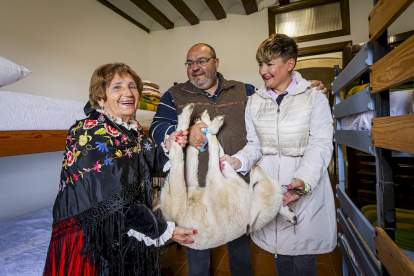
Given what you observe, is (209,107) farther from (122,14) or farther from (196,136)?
(122,14)

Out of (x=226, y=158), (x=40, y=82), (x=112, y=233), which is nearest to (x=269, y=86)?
(x=226, y=158)

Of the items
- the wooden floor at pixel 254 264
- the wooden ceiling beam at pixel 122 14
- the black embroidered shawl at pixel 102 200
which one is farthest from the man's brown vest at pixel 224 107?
the wooden ceiling beam at pixel 122 14

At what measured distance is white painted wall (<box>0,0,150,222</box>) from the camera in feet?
7.47

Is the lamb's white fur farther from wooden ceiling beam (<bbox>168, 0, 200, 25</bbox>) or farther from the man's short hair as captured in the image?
wooden ceiling beam (<bbox>168, 0, 200, 25</bbox>)

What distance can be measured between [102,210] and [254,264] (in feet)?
5.67

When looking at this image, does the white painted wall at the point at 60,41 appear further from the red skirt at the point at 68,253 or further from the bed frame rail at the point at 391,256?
the bed frame rail at the point at 391,256

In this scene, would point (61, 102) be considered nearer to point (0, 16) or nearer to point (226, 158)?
point (226, 158)

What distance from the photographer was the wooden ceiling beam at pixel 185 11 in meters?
3.32

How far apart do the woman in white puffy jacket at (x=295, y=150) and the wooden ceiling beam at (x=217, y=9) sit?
2.70m

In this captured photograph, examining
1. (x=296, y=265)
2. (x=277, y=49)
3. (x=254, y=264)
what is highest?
(x=277, y=49)

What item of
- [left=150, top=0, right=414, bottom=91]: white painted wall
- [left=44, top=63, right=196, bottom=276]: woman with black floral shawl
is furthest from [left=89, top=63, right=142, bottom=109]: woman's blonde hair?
[left=150, top=0, right=414, bottom=91]: white painted wall

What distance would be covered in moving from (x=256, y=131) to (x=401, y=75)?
69cm

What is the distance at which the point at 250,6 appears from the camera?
3574 mm

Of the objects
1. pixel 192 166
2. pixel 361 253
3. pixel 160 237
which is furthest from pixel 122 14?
pixel 361 253
